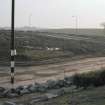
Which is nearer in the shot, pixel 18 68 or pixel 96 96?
pixel 96 96

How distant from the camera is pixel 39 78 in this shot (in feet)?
70.9

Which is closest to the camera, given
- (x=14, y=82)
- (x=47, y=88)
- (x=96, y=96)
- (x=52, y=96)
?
(x=96, y=96)

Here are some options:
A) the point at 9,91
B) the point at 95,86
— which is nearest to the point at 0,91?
the point at 9,91

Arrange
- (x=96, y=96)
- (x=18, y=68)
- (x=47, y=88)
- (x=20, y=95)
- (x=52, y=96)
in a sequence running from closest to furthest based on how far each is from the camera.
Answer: (x=96, y=96)
(x=52, y=96)
(x=20, y=95)
(x=47, y=88)
(x=18, y=68)

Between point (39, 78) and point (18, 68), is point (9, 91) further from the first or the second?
point (18, 68)

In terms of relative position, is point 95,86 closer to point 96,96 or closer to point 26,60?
point 96,96

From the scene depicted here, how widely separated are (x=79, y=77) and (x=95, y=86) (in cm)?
120

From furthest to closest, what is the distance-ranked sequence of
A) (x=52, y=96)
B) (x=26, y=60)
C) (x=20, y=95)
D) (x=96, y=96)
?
(x=26, y=60)
(x=20, y=95)
(x=52, y=96)
(x=96, y=96)

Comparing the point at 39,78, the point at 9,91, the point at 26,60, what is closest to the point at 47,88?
the point at 9,91

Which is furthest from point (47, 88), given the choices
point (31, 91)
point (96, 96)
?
point (96, 96)

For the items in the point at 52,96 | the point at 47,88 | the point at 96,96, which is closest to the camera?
the point at 96,96

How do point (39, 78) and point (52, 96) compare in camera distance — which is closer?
point (52, 96)

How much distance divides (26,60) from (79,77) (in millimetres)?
15390

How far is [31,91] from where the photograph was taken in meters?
15.2
